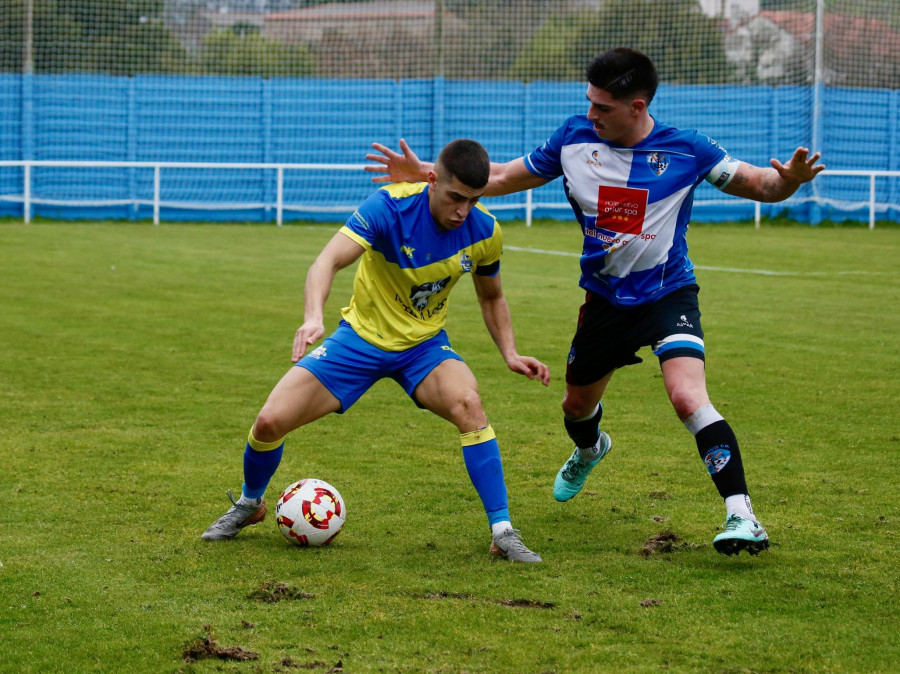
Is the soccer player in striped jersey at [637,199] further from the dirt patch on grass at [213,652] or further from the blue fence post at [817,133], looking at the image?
the blue fence post at [817,133]

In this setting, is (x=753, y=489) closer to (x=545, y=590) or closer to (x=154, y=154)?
(x=545, y=590)

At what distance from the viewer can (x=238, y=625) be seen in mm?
3959

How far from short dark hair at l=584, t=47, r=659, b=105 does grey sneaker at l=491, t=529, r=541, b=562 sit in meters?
2.00

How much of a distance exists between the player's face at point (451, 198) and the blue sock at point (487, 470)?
3.16 feet

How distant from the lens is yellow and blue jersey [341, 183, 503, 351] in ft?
17.2

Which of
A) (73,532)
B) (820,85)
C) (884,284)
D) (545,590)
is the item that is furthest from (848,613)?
(820,85)

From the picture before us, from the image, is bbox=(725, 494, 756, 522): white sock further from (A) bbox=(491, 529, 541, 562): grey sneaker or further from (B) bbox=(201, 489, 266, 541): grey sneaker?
(B) bbox=(201, 489, 266, 541): grey sneaker

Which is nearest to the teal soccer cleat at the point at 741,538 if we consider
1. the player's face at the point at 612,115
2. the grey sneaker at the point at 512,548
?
the grey sneaker at the point at 512,548

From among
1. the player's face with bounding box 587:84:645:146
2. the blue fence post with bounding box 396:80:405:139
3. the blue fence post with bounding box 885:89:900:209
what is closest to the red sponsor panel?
the player's face with bounding box 587:84:645:146

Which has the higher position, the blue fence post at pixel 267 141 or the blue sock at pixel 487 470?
the blue fence post at pixel 267 141

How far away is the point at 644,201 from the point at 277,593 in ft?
7.97

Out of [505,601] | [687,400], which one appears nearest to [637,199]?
[687,400]

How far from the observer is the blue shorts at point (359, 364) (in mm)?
5199

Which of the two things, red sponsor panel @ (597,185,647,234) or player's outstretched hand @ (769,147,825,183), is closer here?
player's outstretched hand @ (769,147,825,183)
